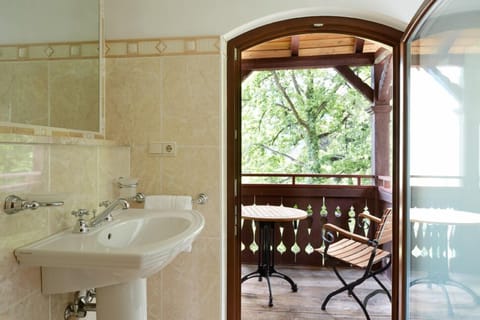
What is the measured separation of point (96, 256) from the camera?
879mm

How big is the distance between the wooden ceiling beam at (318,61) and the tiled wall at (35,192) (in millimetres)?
2371

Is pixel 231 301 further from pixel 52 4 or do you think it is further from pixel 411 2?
pixel 411 2

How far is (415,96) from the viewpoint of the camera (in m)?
1.50

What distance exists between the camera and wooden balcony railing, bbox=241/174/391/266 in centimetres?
315

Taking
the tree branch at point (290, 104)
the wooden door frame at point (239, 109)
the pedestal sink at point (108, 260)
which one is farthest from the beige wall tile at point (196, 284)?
the tree branch at point (290, 104)

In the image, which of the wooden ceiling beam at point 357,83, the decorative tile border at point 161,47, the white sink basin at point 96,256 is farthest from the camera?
the wooden ceiling beam at point 357,83

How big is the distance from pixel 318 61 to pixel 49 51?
8.66 ft

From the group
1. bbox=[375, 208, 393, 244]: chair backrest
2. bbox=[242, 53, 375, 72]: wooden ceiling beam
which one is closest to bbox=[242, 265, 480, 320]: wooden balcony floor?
bbox=[375, 208, 393, 244]: chair backrest

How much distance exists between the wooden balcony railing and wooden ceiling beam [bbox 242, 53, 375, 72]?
1.25 metres

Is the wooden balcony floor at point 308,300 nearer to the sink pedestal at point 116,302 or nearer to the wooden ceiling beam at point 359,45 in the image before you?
the sink pedestal at point 116,302

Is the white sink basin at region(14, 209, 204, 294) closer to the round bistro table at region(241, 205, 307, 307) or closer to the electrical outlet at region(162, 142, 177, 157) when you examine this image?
the electrical outlet at region(162, 142, 177, 157)

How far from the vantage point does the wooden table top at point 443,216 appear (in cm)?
107

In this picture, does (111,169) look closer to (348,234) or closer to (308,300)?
(348,234)

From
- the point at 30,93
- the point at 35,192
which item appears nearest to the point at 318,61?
the point at 30,93
